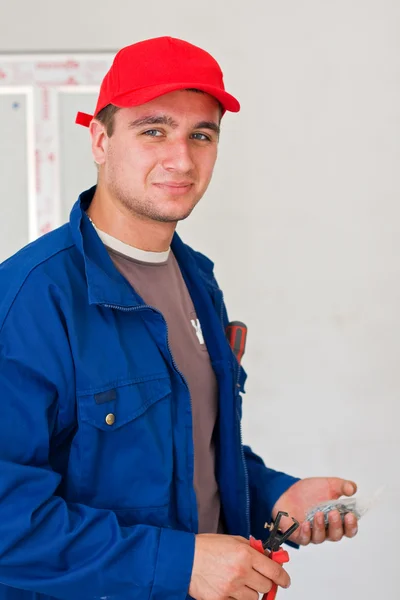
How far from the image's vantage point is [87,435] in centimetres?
107

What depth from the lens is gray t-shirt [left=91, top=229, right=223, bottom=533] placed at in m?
1.32

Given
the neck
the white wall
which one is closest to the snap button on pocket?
the neck

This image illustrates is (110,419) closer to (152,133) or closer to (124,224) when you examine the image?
(124,224)

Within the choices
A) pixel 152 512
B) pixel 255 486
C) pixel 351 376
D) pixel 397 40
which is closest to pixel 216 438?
pixel 255 486

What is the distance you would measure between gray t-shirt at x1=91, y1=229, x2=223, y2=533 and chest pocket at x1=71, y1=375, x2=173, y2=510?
174 mm

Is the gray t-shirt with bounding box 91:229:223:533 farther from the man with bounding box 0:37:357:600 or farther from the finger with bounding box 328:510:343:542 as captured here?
the finger with bounding box 328:510:343:542

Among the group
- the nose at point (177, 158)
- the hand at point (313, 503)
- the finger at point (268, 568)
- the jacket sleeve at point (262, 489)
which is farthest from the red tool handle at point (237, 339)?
the finger at point (268, 568)

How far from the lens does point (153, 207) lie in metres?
1.27

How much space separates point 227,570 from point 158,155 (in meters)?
0.71

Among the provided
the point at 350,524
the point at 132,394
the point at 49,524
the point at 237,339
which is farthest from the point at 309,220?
the point at 49,524

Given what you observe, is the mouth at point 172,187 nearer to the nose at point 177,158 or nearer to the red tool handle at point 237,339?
the nose at point 177,158

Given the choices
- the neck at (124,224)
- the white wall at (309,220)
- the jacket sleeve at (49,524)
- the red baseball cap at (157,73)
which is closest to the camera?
the jacket sleeve at (49,524)

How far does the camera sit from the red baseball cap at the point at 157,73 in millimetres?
1198

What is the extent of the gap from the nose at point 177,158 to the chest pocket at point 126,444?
38 cm
